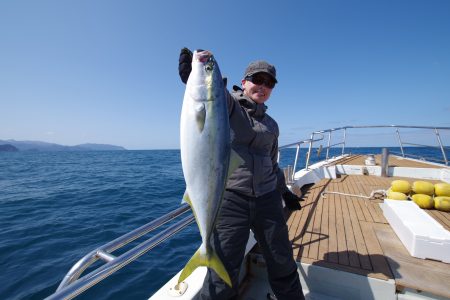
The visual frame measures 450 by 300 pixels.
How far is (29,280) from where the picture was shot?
4.64m

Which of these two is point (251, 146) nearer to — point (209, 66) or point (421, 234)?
point (209, 66)

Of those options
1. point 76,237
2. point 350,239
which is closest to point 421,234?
point 350,239

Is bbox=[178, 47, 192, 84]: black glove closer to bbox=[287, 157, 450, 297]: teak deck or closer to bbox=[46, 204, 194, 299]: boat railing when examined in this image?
bbox=[46, 204, 194, 299]: boat railing

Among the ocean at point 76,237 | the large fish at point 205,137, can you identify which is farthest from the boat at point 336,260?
the ocean at point 76,237

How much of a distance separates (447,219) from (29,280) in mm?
8304

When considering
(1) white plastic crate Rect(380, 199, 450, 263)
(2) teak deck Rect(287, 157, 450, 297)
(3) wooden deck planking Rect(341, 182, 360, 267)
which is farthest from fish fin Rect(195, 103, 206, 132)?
(1) white plastic crate Rect(380, 199, 450, 263)

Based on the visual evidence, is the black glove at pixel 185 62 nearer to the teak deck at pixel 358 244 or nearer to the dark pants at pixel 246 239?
the dark pants at pixel 246 239

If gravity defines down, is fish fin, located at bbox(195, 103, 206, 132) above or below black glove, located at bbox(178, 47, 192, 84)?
below

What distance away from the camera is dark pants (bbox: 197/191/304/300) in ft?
6.25

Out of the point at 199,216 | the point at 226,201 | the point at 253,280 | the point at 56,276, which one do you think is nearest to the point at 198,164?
the point at 199,216

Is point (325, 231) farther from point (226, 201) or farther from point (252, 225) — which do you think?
point (226, 201)

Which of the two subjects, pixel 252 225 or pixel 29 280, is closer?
pixel 252 225

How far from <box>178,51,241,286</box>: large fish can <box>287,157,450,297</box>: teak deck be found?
6.92 ft

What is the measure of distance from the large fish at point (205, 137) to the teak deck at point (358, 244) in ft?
6.92
